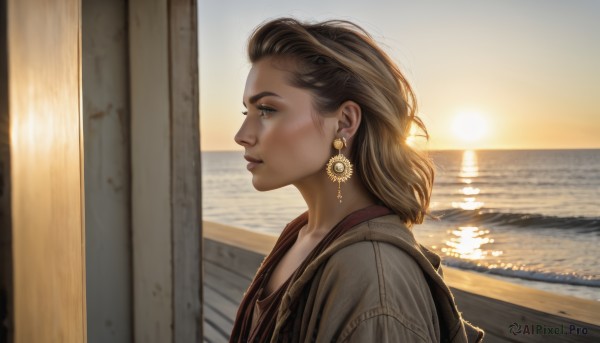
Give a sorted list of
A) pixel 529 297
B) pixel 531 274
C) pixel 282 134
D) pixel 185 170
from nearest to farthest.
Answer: pixel 282 134 < pixel 185 170 < pixel 529 297 < pixel 531 274

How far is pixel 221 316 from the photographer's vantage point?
423 cm

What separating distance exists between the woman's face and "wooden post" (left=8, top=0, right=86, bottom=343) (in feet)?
2.31

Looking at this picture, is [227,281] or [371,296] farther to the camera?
[227,281]

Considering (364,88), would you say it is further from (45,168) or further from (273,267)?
(45,168)

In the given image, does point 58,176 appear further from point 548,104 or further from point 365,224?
point 548,104

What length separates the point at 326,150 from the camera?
124cm

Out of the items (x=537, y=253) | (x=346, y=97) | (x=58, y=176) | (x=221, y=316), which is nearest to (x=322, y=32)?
(x=346, y=97)

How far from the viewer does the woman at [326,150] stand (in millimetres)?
1120

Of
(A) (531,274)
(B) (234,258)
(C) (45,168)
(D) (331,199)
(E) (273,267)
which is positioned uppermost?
(C) (45,168)

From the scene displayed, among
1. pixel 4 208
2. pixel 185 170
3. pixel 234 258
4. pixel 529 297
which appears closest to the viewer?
pixel 4 208

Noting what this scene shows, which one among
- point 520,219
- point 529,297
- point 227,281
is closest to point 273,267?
point 529,297

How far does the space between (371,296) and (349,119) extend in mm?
452

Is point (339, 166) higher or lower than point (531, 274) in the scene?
higher

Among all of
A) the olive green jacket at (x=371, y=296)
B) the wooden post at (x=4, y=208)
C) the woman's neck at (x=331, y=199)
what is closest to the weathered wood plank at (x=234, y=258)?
the woman's neck at (x=331, y=199)
